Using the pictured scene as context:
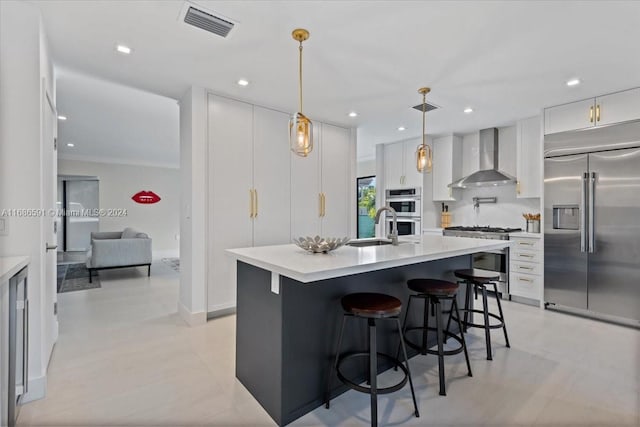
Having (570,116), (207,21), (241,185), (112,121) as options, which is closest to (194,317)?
(241,185)

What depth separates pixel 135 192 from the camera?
8.59 metres

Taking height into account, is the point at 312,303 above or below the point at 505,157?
below

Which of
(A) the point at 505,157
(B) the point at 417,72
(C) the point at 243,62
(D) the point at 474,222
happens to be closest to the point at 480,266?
(D) the point at 474,222

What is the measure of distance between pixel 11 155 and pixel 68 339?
1.89 metres

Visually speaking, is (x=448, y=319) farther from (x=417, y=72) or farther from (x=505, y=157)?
(x=505, y=157)

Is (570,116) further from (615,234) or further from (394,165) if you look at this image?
(394,165)

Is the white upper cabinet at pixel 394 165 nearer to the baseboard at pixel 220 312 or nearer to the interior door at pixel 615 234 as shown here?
the interior door at pixel 615 234

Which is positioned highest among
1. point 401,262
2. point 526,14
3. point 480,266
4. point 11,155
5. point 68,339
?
point 526,14

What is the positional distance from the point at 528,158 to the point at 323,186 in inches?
111

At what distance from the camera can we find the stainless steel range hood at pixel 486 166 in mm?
4789

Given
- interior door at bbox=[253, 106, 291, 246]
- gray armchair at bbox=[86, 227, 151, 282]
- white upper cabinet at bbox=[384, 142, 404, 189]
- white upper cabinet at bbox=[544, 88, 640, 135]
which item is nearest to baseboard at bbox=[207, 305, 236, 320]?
interior door at bbox=[253, 106, 291, 246]

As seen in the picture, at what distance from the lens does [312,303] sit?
1.97m

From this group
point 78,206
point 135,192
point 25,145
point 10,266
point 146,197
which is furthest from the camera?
point 146,197

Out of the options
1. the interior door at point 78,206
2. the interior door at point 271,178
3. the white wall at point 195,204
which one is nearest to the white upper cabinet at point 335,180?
the interior door at point 271,178
